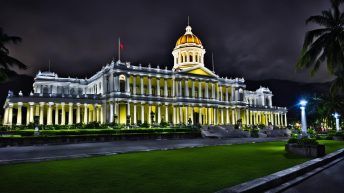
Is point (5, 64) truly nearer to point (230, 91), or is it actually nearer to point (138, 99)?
point (138, 99)

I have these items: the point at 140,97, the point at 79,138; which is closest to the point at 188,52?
the point at 140,97

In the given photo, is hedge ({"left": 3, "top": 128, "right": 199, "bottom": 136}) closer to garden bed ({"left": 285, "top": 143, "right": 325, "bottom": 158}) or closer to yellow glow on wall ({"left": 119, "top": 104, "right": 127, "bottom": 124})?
yellow glow on wall ({"left": 119, "top": 104, "right": 127, "bottom": 124})

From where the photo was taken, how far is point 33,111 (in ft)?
195

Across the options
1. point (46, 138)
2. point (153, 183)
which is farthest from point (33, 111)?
point (153, 183)

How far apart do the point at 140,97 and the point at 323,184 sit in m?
58.2

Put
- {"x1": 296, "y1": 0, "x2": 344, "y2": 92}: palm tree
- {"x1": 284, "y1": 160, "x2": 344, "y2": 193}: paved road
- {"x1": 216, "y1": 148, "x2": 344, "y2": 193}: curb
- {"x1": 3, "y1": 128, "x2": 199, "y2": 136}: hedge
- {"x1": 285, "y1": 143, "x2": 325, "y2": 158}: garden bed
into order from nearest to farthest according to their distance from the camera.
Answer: {"x1": 216, "y1": 148, "x2": 344, "y2": 193}: curb, {"x1": 284, "y1": 160, "x2": 344, "y2": 193}: paved road, {"x1": 285, "y1": 143, "x2": 325, "y2": 158}: garden bed, {"x1": 296, "y1": 0, "x2": 344, "y2": 92}: palm tree, {"x1": 3, "y1": 128, "x2": 199, "y2": 136}: hedge

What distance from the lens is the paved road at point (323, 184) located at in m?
8.24

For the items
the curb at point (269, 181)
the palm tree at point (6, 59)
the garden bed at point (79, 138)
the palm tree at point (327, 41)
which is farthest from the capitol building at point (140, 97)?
the curb at point (269, 181)

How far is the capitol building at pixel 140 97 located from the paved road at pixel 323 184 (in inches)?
1743

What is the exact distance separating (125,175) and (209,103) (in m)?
66.9

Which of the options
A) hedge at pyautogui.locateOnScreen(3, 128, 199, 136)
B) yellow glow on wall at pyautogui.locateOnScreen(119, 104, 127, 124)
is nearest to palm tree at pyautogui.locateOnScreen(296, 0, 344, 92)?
hedge at pyautogui.locateOnScreen(3, 128, 199, 136)

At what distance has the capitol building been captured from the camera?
6081 centimetres

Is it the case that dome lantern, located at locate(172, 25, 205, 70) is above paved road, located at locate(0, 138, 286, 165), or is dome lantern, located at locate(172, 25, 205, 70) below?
above

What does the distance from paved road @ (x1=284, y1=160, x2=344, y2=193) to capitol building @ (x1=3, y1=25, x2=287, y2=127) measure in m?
44.3
